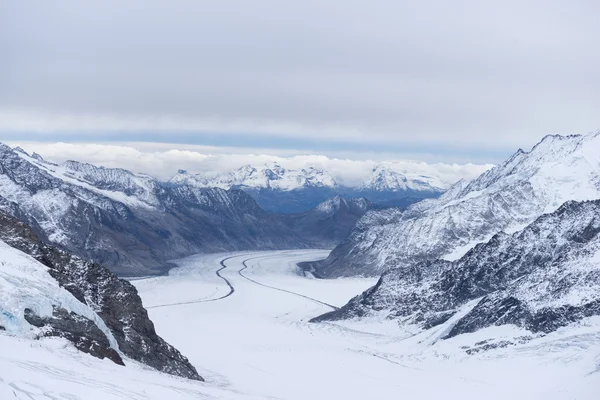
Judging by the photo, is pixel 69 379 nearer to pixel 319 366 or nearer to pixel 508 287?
pixel 319 366

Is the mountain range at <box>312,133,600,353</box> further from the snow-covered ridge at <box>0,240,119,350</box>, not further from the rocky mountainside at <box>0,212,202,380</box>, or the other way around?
the snow-covered ridge at <box>0,240,119,350</box>

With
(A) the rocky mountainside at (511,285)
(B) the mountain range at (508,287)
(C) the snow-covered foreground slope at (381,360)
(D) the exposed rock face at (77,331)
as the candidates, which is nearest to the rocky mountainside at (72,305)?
(D) the exposed rock face at (77,331)

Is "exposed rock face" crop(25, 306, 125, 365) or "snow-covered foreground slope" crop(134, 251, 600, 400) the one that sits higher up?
"exposed rock face" crop(25, 306, 125, 365)

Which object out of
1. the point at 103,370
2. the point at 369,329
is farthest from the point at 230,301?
the point at 103,370

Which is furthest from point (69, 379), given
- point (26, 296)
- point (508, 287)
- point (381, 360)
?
point (508, 287)

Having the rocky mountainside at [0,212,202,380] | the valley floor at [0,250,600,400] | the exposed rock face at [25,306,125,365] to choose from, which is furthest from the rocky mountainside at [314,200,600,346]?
the exposed rock face at [25,306,125,365]


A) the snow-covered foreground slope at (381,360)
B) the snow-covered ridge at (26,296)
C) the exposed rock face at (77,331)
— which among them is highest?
the snow-covered ridge at (26,296)

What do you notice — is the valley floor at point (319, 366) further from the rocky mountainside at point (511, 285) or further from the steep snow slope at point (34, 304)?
the rocky mountainside at point (511, 285)
